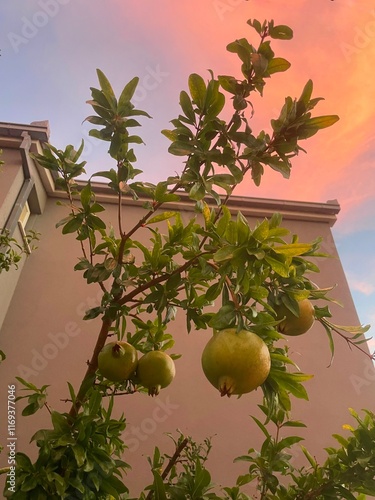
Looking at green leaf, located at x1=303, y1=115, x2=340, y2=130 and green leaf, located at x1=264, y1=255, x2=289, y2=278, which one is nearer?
green leaf, located at x1=264, y1=255, x2=289, y2=278

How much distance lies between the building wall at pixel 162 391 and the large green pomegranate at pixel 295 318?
1.17m

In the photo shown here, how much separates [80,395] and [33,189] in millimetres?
2436

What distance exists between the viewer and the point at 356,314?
332 centimetres

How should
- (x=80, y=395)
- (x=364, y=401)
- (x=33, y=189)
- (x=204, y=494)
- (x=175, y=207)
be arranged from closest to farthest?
1. (x=80, y=395)
2. (x=204, y=494)
3. (x=364, y=401)
4. (x=33, y=189)
5. (x=175, y=207)

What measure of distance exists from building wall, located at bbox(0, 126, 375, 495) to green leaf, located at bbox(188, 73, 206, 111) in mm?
1693

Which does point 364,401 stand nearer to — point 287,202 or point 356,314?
point 356,314

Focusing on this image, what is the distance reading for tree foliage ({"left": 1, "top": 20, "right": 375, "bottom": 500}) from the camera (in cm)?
99

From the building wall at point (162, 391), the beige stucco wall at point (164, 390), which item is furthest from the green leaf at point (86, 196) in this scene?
the beige stucco wall at point (164, 390)

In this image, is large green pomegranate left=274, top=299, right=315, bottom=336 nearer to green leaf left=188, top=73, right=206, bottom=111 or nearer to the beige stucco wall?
green leaf left=188, top=73, right=206, bottom=111

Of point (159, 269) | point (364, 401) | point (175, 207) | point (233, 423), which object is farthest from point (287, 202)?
point (159, 269)

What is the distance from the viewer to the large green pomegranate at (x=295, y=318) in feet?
3.73

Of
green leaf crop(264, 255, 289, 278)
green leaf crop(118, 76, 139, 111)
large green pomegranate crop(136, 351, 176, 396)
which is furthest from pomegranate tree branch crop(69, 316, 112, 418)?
green leaf crop(118, 76, 139, 111)

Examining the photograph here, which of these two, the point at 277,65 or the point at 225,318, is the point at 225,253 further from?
the point at 277,65

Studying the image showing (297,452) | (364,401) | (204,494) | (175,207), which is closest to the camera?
(204,494)
